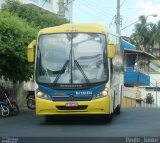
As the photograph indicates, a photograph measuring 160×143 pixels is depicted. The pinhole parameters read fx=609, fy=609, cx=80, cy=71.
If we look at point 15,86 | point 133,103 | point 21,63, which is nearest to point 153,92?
point 133,103

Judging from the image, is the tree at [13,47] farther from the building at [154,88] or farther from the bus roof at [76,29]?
the building at [154,88]

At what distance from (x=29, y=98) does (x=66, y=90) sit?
12283mm

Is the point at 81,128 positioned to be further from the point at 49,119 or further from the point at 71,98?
the point at 49,119

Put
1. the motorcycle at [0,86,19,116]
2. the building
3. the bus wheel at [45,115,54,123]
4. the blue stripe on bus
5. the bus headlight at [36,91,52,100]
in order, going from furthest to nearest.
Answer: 1. the building
2. the motorcycle at [0,86,19,116]
3. the bus wheel at [45,115,54,123]
4. the bus headlight at [36,91,52,100]
5. the blue stripe on bus

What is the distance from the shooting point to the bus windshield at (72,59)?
19.5 meters

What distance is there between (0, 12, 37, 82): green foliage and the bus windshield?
16.8 ft

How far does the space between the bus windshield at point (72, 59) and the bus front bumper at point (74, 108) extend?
25.2 inches

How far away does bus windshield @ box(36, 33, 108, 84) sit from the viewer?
64.0 feet

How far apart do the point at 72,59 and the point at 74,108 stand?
1.58m

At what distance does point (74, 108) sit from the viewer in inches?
766

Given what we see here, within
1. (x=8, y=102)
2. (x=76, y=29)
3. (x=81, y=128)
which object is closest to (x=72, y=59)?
(x=76, y=29)

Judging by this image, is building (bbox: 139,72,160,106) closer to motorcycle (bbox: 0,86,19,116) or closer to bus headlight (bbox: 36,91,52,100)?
motorcycle (bbox: 0,86,19,116)

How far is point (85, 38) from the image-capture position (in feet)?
65.4

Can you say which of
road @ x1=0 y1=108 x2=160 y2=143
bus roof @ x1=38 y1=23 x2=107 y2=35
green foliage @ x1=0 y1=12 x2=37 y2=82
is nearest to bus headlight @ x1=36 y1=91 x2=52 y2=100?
road @ x1=0 y1=108 x2=160 y2=143
